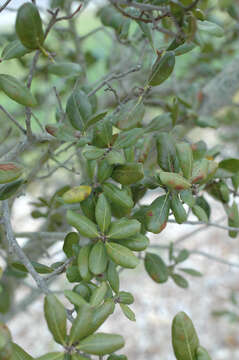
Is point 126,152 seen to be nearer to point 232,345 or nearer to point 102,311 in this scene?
point 102,311

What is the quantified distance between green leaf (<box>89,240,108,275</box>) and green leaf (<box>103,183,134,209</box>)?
0.19ft

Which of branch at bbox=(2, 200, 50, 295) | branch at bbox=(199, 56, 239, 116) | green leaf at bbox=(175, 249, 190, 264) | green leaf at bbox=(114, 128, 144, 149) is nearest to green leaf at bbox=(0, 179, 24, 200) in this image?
branch at bbox=(2, 200, 50, 295)

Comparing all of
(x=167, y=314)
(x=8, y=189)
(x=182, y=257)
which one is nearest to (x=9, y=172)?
(x=8, y=189)

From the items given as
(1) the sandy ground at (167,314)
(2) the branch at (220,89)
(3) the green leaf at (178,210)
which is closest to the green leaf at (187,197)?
(3) the green leaf at (178,210)

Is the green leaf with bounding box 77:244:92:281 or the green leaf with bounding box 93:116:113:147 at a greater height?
the green leaf with bounding box 93:116:113:147

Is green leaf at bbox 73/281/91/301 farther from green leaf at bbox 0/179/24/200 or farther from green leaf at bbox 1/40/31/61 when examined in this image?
green leaf at bbox 1/40/31/61

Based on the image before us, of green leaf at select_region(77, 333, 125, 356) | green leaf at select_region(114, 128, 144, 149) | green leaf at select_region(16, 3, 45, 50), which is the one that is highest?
green leaf at select_region(16, 3, 45, 50)

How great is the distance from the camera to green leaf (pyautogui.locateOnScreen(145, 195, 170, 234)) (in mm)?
497

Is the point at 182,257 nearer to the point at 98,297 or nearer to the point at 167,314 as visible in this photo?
the point at 98,297

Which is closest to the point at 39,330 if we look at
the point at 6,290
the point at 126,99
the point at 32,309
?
the point at 32,309

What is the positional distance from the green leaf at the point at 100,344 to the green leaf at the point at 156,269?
34 cm

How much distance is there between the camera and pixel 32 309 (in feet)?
7.99

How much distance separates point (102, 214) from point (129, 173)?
0.07 m

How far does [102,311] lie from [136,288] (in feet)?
7.13
